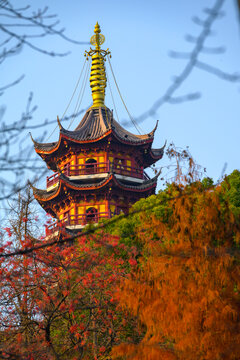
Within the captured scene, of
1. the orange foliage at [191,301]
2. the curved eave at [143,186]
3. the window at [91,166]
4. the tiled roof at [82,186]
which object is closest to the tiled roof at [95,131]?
the window at [91,166]

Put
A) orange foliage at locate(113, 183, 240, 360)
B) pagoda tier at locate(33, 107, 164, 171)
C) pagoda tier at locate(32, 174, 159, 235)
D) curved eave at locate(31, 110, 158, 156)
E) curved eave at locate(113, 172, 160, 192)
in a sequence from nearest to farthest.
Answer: orange foliage at locate(113, 183, 240, 360), pagoda tier at locate(32, 174, 159, 235), curved eave at locate(113, 172, 160, 192), curved eave at locate(31, 110, 158, 156), pagoda tier at locate(33, 107, 164, 171)

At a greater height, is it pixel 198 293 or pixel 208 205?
pixel 208 205

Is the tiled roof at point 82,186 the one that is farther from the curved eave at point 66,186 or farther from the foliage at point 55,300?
the foliage at point 55,300

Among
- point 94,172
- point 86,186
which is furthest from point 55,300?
point 94,172

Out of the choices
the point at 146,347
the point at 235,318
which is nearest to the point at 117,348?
the point at 146,347

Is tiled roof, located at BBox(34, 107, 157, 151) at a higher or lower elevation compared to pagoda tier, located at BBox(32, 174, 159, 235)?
higher

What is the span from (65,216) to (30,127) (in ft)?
80.4

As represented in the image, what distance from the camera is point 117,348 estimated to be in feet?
34.0

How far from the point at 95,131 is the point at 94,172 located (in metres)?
2.84

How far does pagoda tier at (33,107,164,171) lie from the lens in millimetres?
29422

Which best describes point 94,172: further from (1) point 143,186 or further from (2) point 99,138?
(1) point 143,186

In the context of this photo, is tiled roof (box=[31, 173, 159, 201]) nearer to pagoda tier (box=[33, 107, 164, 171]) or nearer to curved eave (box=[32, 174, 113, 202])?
curved eave (box=[32, 174, 113, 202])

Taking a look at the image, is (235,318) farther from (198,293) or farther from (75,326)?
(75,326)

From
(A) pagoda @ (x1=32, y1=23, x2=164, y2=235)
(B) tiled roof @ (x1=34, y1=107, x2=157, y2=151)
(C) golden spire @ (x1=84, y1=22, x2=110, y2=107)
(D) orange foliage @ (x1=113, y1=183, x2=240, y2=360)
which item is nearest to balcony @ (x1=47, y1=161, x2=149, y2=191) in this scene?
(A) pagoda @ (x1=32, y1=23, x2=164, y2=235)
